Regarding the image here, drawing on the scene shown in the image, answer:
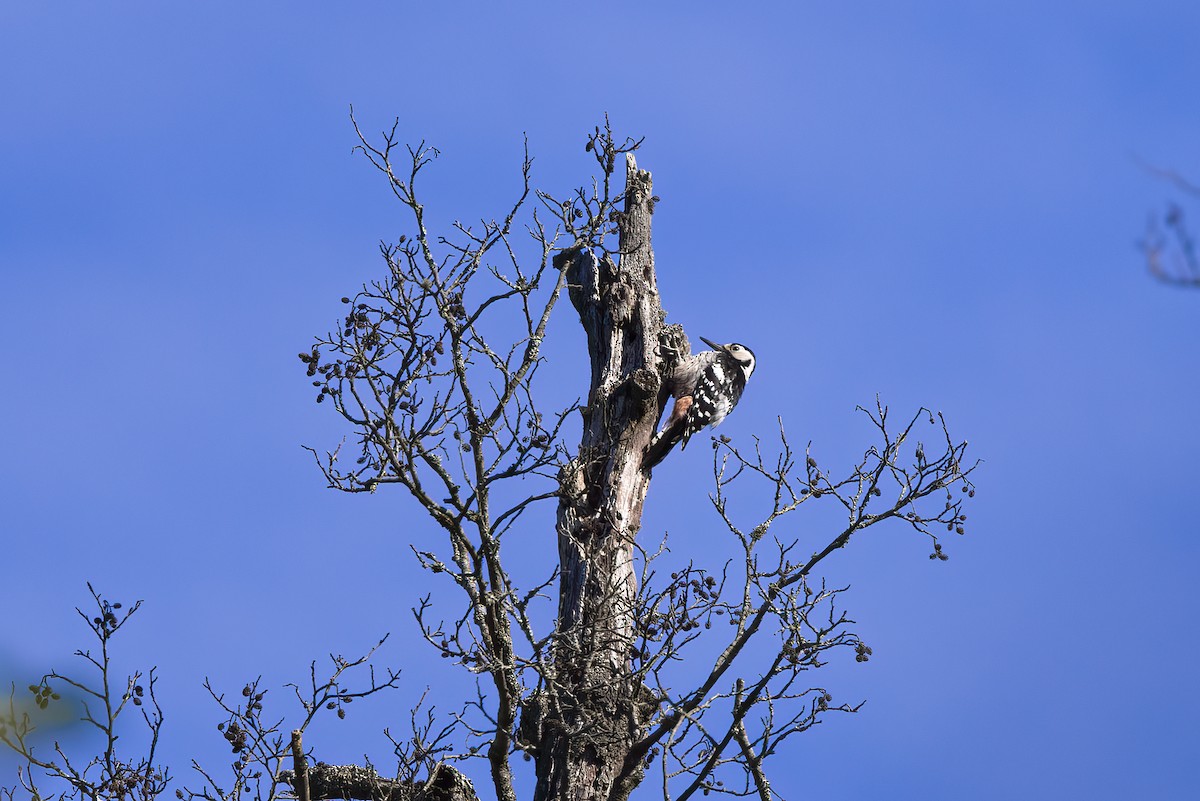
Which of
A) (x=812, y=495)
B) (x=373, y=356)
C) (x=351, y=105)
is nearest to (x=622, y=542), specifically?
(x=812, y=495)

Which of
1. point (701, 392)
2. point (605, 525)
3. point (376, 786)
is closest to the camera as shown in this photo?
point (376, 786)

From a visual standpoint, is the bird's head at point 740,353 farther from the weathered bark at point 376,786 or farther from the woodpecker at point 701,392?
the weathered bark at point 376,786

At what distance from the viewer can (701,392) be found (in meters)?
7.60

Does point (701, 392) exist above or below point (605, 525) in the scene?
above

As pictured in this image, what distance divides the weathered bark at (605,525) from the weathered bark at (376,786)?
425mm

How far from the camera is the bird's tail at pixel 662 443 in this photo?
688 centimetres

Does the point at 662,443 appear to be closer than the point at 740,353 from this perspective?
Yes

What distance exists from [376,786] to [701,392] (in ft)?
10.6

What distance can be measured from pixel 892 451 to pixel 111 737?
12.2ft

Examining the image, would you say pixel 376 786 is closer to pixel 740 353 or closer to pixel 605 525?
pixel 605 525

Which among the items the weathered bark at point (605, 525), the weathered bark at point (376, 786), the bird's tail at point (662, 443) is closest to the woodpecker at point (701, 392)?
the bird's tail at point (662, 443)

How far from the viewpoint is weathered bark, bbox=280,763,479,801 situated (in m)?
5.41

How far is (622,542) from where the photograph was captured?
6.31 m

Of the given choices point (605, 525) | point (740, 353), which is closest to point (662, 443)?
point (605, 525)
